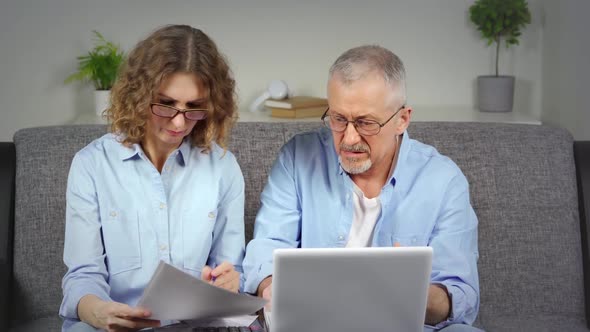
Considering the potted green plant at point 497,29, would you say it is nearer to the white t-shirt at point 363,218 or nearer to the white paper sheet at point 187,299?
the white t-shirt at point 363,218

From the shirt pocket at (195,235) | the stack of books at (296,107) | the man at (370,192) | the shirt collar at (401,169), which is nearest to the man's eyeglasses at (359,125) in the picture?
the man at (370,192)

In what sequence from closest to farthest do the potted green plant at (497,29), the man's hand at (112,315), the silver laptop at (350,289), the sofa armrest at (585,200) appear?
the silver laptop at (350,289) → the man's hand at (112,315) → the sofa armrest at (585,200) → the potted green plant at (497,29)

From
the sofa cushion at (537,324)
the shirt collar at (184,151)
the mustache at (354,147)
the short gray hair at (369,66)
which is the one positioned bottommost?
the sofa cushion at (537,324)

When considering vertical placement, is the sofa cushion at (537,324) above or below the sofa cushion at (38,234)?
below

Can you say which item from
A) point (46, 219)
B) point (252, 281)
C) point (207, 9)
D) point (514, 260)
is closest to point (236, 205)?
point (252, 281)

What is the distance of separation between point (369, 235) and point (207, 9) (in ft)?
6.85

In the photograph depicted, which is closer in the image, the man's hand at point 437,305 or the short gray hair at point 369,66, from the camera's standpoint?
the man's hand at point 437,305

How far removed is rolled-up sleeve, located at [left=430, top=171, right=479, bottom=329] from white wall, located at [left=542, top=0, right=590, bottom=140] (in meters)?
1.53

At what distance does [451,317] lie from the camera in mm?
1830

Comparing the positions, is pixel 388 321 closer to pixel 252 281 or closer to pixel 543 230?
pixel 252 281

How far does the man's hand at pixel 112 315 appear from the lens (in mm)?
1596

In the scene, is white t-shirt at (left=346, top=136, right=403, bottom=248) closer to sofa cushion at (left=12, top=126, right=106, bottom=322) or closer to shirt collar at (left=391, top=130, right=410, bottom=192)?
shirt collar at (left=391, top=130, right=410, bottom=192)

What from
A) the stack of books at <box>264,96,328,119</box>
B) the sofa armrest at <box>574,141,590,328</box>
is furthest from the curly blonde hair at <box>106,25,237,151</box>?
the stack of books at <box>264,96,328,119</box>

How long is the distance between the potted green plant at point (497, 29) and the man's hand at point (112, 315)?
2532mm
